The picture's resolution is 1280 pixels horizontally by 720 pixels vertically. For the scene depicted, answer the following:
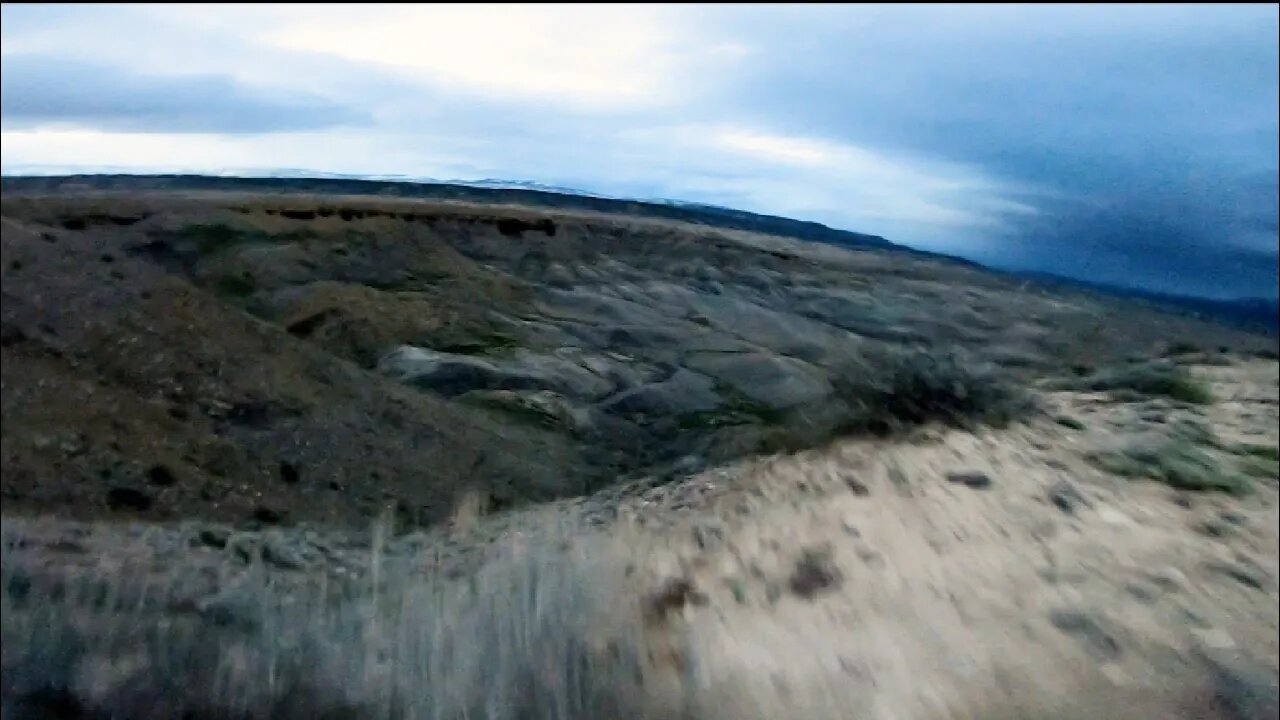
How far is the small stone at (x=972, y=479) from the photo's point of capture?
2.48 metres

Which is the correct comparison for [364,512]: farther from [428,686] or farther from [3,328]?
[3,328]

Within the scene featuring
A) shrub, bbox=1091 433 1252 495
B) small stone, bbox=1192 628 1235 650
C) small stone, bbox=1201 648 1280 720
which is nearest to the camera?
small stone, bbox=1201 648 1280 720

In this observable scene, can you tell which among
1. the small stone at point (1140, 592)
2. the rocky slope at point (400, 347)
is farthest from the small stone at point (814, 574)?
the small stone at point (1140, 592)

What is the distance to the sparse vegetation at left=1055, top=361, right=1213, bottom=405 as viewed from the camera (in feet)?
10.0

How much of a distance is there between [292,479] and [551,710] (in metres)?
0.59

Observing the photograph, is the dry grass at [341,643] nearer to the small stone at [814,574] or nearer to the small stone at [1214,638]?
the small stone at [814,574]

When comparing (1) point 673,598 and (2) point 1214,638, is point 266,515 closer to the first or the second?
(1) point 673,598

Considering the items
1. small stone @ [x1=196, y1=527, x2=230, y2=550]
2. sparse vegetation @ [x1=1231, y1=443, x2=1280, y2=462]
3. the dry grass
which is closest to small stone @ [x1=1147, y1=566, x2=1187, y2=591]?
sparse vegetation @ [x1=1231, y1=443, x2=1280, y2=462]

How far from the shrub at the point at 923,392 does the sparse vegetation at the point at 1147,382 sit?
28 cm

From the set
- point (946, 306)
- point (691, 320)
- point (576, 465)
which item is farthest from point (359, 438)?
point (946, 306)

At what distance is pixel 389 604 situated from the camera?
5.65 ft

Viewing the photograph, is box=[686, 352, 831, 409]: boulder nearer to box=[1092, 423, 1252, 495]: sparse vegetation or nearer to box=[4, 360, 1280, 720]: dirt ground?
box=[4, 360, 1280, 720]: dirt ground

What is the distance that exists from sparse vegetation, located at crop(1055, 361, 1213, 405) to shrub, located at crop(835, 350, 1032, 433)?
0.92ft

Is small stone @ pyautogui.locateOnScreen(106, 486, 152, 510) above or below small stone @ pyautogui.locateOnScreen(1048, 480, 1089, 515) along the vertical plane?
above
